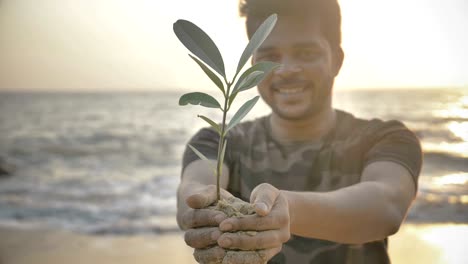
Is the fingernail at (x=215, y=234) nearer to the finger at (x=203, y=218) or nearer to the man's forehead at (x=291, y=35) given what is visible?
the finger at (x=203, y=218)

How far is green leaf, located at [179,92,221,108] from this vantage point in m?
0.59

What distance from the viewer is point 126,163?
5953 millimetres

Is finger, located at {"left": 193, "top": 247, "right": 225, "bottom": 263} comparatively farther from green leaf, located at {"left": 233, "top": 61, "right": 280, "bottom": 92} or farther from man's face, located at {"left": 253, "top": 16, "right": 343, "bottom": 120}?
man's face, located at {"left": 253, "top": 16, "right": 343, "bottom": 120}

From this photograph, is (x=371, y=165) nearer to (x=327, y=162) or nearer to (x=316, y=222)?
(x=327, y=162)

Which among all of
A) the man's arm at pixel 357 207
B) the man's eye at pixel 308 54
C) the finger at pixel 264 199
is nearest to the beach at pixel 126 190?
the man's arm at pixel 357 207

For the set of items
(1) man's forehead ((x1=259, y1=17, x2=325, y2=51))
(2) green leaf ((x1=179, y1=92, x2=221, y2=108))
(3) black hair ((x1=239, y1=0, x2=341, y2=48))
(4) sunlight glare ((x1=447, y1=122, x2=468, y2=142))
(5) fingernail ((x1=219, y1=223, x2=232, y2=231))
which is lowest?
(4) sunlight glare ((x1=447, y1=122, x2=468, y2=142))

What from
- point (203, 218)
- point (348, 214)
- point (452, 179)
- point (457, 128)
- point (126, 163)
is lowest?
point (126, 163)

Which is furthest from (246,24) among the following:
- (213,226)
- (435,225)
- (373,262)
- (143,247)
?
(435,225)

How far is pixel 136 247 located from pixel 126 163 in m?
3.21

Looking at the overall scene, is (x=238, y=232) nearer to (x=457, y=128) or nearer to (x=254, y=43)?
(x=254, y=43)

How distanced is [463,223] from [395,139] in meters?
2.37

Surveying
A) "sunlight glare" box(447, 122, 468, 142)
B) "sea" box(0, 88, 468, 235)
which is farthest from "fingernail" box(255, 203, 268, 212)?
"sunlight glare" box(447, 122, 468, 142)

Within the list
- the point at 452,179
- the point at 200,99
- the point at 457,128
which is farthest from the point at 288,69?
the point at 457,128

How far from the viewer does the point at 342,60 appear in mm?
1304
